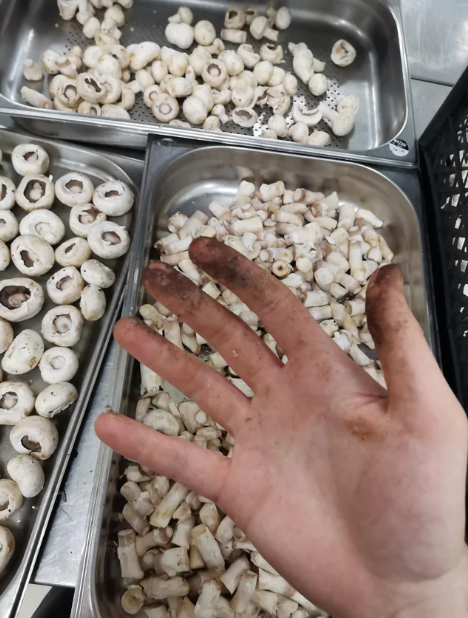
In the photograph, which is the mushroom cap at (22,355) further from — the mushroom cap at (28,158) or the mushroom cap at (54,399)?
the mushroom cap at (28,158)

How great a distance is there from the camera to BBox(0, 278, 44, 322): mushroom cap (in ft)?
3.29

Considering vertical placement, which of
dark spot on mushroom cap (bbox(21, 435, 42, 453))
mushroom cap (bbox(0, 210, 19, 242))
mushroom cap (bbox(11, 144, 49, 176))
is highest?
mushroom cap (bbox(11, 144, 49, 176))

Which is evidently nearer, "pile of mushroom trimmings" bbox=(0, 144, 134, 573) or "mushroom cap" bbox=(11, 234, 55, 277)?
"pile of mushroom trimmings" bbox=(0, 144, 134, 573)

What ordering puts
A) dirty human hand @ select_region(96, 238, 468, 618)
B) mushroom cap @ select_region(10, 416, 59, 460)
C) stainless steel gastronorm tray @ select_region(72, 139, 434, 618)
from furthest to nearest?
1. stainless steel gastronorm tray @ select_region(72, 139, 434, 618)
2. mushroom cap @ select_region(10, 416, 59, 460)
3. dirty human hand @ select_region(96, 238, 468, 618)

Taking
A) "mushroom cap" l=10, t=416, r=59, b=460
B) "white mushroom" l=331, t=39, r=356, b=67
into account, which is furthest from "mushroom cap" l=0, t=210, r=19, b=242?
"white mushroom" l=331, t=39, r=356, b=67

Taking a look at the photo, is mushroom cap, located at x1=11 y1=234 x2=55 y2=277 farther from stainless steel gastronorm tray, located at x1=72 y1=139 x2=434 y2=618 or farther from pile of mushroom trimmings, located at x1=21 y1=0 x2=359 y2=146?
pile of mushroom trimmings, located at x1=21 y1=0 x2=359 y2=146

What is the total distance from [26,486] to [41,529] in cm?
8

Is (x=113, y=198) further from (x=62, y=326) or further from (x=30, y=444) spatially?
(x=30, y=444)

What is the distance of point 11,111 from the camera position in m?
1.11

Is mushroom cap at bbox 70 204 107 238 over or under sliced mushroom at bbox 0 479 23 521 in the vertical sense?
over

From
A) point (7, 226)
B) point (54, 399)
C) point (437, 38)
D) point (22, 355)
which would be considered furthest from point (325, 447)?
point (437, 38)

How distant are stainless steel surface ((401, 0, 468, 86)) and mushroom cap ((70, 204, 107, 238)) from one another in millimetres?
1147

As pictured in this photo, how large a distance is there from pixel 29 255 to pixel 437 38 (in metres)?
1.52

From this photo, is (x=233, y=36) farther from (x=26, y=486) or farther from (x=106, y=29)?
(x=26, y=486)
